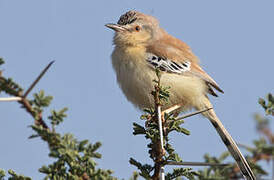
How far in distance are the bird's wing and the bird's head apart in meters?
0.38

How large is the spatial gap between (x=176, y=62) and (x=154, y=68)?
24.8 inches

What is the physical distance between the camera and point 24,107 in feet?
6.97

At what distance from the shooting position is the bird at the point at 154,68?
539 centimetres

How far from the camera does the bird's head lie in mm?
6168

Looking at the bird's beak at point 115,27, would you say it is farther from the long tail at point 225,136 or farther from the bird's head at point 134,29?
the long tail at point 225,136

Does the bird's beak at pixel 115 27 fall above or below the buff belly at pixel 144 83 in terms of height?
above

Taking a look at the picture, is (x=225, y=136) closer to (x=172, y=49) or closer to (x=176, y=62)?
(x=176, y=62)

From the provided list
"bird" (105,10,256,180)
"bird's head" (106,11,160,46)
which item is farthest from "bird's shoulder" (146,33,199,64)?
"bird's head" (106,11,160,46)

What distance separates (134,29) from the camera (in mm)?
6430

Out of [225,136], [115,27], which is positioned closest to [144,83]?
[115,27]

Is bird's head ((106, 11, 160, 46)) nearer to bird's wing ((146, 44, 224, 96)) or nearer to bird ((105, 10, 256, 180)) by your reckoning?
bird ((105, 10, 256, 180))

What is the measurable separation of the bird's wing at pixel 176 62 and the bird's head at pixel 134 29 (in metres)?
0.38

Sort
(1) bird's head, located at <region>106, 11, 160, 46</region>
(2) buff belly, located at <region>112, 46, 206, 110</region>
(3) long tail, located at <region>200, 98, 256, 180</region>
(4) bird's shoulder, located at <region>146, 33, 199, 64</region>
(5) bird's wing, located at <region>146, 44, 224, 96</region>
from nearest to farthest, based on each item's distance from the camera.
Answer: (3) long tail, located at <region>200, 98, 256, 180</region>, (2) buff belly, located at <region>112, 46, 206, 110</region>, (5) bird's wing, located at <region>146, 44, 224, 96</region>, (4) bird's shoulder, located at <region>146, 33, 199, 64</region>, (1) bird's head, located at <region>106, 11, 160, 46</region>

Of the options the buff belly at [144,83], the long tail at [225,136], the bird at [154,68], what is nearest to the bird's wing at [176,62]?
the bird at [154,68]
